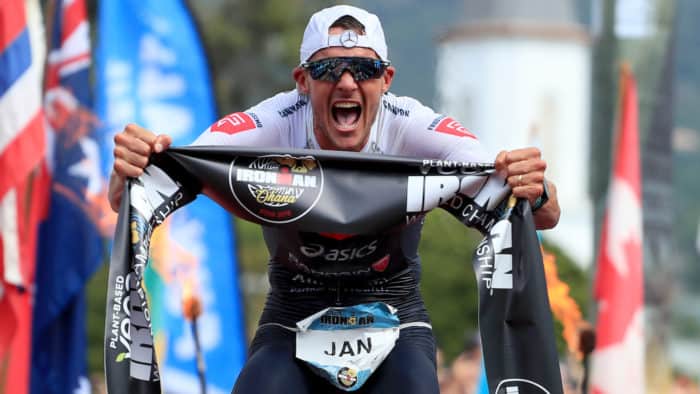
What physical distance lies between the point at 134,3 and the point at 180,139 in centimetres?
120

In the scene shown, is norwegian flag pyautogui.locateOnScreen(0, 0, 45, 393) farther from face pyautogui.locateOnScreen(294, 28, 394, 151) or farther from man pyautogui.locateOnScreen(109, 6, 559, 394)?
face pyautogui.locateOnScreen(294, 28, 394, 151)

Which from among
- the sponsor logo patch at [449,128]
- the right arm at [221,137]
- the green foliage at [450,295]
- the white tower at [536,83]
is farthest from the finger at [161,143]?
the white tower at [536,83]

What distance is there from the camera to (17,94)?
10.6 m

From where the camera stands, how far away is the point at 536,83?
7419 centimetres

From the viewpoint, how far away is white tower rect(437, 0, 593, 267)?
7175 centimetres

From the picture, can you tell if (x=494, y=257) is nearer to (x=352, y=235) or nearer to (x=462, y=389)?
(x=352, y=235)

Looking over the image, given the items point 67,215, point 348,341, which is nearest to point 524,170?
point 348,341

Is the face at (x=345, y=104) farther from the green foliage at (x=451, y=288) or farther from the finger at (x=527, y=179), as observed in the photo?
the green foliage at (x=451, y=288)

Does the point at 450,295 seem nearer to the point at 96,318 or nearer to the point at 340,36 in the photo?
the point at 96,318

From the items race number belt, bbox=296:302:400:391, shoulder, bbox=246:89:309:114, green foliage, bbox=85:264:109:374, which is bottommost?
race number belt, bbox=296:302:400:391

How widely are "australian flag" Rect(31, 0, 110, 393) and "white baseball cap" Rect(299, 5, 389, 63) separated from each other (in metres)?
5.52

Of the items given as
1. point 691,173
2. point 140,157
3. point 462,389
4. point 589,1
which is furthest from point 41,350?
point 691,173

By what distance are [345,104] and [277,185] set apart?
42 cm

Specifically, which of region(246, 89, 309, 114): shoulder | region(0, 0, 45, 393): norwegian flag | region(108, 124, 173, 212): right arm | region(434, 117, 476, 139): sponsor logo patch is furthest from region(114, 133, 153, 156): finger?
region(0, 0, 45, 393): norwegian flag
